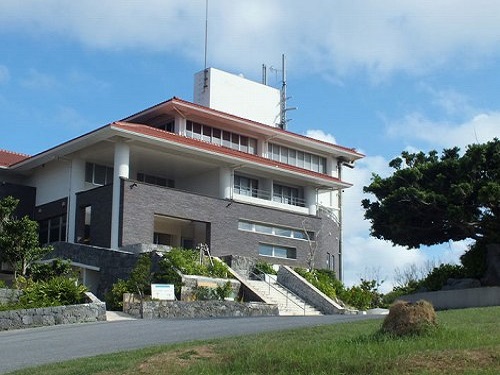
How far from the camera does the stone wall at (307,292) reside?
32281mm

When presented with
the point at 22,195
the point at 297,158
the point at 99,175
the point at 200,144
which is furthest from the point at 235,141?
the point at 22,195

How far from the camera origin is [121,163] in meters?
37.4

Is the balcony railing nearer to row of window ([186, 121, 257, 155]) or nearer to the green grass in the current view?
row of window ([186, 121, 257, 155])

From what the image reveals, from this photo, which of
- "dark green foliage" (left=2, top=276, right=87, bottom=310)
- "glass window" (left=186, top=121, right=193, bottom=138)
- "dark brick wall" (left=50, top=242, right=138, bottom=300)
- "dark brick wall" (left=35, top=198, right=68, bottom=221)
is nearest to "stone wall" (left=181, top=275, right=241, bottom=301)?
"dark brick wall" (left=50, top=242, right=138, bottom=300)

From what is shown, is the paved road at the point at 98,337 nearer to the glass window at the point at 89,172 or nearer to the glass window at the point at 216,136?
the glass window at the point at 89,172

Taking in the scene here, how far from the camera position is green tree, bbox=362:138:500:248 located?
26734mm

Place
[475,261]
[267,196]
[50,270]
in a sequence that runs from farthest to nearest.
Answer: [267,196] < [50,270] < [475,261]

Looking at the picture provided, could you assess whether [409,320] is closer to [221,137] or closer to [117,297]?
[117,297]

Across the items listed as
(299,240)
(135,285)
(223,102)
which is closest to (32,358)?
(135,285)

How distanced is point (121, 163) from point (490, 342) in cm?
2786

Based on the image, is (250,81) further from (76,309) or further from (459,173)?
(76,309)

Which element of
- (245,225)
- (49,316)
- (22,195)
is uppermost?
(22,195)

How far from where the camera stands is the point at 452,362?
10.3 meters

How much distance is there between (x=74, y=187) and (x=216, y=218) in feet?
24.1
